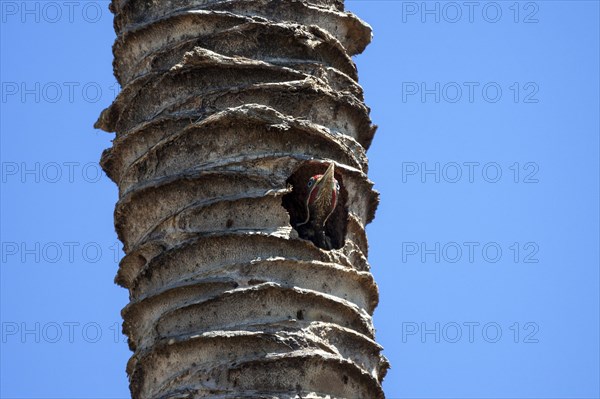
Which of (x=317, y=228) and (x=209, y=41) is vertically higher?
(x=209, y=41)

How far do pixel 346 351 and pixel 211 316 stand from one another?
2.11ft

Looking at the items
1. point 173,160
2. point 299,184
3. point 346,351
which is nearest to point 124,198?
point 173,160

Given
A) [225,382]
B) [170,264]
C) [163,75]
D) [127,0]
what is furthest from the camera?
[127,0]

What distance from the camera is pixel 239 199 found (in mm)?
7242

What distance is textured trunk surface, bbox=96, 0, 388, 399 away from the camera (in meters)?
6.89

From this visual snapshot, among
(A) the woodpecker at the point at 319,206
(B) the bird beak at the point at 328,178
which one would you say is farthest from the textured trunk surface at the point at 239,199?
(B) the bird beak at the point at 328,178

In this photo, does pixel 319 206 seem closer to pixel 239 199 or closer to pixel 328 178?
pixel 328 178

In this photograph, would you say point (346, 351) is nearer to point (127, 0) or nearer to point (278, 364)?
point (278, 364)

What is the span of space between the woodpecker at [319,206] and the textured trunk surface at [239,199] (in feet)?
0.19

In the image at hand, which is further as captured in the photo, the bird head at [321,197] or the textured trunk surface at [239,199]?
the bird head at [321,197]

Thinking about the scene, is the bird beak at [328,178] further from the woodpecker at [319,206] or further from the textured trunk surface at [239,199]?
the textured trunk surface at [239,199]

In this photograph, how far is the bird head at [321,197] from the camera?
7.30 m

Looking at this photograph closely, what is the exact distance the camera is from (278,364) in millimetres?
6746

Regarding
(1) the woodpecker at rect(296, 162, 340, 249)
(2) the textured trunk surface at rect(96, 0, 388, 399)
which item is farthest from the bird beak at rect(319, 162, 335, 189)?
(2) the textured trunk surface at rect(96, 0, 388, 399)
